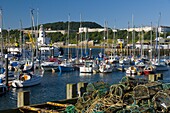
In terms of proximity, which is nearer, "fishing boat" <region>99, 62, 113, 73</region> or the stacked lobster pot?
the stacked lobster pot

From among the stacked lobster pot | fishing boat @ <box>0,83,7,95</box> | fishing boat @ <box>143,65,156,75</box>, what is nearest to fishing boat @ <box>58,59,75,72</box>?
fishing boat @ <box>143,65,156,75</box>

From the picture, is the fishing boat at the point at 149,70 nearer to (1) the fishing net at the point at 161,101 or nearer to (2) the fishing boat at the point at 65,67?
(2) the fishing boat at the point at 65,67

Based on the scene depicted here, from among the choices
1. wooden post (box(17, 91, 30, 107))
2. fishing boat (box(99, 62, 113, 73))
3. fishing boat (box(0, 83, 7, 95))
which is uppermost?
wooden post (box(17, 91, 30, 107))

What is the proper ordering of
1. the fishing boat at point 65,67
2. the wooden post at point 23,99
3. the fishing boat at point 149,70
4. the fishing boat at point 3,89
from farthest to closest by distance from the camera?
1. the fishing boat at point 65,67
2. the fishing boat at point 149,70
3. the fishing boat at point 3,89
4. the wooden post at point 23,99

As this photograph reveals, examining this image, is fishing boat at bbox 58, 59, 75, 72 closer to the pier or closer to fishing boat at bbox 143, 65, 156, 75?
fishing boat at bbox 143, 65, 156, 75

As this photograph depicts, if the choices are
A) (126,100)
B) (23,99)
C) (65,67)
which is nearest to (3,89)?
(23,99)

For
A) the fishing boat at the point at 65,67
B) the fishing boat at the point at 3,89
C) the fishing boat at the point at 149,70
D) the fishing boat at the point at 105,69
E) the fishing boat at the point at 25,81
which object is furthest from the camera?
the fishing boat at the point at 65,67

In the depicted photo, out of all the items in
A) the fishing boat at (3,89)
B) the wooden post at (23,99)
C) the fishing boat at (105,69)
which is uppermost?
the wooden post at (23,99)

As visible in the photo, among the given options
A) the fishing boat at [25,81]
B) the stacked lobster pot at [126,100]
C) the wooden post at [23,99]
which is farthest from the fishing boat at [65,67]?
the stacked lobster pot at [126,100]

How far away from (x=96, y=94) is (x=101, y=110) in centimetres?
204

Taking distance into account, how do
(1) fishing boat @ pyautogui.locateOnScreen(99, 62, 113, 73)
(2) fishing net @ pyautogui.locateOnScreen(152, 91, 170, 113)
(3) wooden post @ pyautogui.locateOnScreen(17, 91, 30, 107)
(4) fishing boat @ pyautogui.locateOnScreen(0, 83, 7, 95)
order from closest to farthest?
(2) fishing net @ pyautogui.locateOnScreen(152, 91, 170, 113), (3) wooden post @ pyautogui.locateOnScreen(17, 91, 30, 107), (4) fishing boat @ pyautogui.locateOnScreen(0, 83, 7, 95), (1) fishing boat @ pyautogui.locateOnScreen(99, 62, 113, 73)

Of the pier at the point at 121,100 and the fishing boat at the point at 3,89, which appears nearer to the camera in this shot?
the pier at the point at 121,100

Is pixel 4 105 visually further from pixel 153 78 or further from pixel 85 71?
pixel 85 71

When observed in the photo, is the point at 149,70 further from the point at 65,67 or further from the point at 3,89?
the point at 3,89
